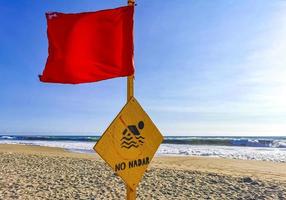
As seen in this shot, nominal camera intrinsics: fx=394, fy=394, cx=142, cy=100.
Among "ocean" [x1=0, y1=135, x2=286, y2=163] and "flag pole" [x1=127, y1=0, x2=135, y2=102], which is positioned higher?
"ocean" [x1=0, y1=135, x2=286, y2=163]

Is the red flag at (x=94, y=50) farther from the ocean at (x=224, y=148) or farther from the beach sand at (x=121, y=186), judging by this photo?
the ocean at (x=224, y=148)

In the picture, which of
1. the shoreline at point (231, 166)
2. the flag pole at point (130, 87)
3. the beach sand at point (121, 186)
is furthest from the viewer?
the shoreline at point (231, 166)

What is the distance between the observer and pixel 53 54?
5.31m

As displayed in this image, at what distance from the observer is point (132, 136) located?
4.77 meters

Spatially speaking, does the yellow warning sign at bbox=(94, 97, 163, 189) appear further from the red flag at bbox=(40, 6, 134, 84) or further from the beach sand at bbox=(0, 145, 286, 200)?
the beach sand at bbox=(0, 145, 286, 200)

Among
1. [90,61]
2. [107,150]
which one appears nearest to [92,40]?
[90,61]

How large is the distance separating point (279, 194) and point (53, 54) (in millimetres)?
7817

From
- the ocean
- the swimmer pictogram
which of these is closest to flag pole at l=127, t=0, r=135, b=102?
the swimmer pictogram

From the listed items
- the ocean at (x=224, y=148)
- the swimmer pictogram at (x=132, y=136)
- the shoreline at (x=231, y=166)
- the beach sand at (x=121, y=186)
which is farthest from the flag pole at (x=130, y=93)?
the ocean at (x=224, y=148)

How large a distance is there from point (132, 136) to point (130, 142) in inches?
3.1

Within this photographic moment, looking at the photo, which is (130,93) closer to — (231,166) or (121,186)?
(121,186)

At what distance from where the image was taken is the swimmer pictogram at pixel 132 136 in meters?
4.72

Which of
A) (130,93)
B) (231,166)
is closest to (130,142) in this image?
(130,93)

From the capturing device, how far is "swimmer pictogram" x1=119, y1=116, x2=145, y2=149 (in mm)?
4723
